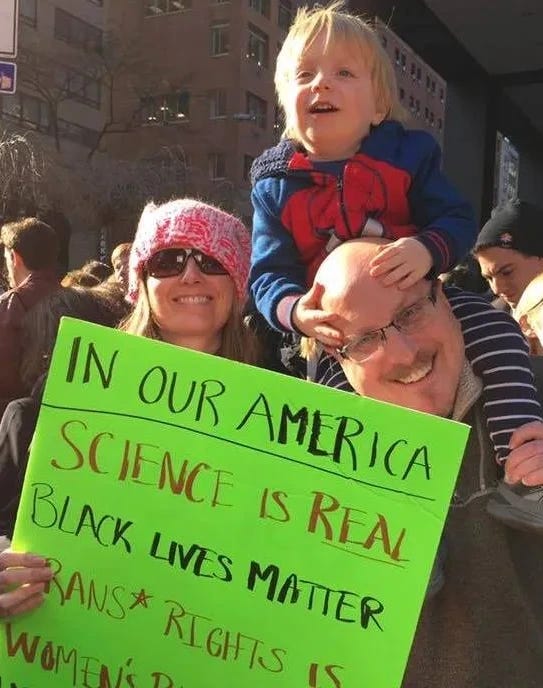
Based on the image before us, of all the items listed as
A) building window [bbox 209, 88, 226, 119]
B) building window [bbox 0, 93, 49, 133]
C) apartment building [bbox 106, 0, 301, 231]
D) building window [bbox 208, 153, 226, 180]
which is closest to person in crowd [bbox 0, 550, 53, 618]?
building window [bbox 0, 93, 49, 133]

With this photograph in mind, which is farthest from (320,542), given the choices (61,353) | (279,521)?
(61,353)

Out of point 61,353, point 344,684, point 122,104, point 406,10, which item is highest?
point 122,104

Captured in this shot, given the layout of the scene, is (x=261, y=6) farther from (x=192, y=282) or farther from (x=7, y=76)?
(x=192, y=282)

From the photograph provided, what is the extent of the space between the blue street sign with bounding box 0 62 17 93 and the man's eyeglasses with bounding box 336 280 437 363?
114 inches

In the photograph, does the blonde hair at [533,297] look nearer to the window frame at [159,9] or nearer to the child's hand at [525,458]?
the child's hand at [525,458]

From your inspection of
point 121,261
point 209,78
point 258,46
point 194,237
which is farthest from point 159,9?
point 194,237

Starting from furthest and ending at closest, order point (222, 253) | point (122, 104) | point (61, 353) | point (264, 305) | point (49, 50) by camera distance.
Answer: point (122, 104) < point (49, 50) < point (222, 253) < point (264, 305) < point (61, 353)

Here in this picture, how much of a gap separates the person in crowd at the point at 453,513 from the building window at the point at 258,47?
33731mm

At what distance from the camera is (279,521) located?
112 cm

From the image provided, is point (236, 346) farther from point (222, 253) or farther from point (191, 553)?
point (191, 553)

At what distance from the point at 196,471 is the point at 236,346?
23.9 inches

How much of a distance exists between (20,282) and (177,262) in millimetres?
2131

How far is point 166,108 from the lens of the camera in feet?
102

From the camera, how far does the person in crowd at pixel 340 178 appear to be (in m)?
1.47
